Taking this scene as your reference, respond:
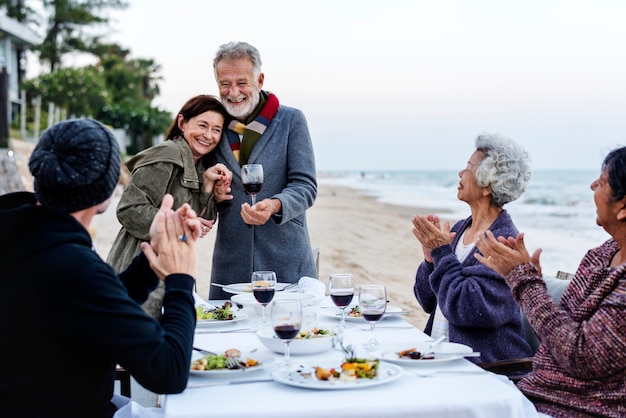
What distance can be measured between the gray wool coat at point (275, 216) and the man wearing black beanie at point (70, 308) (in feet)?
6.31

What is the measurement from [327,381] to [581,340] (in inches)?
30.4

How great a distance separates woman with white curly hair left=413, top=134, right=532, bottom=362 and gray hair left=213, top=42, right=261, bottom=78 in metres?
1.32

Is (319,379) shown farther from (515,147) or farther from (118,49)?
(118,49)

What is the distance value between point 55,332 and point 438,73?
24504 millimetres

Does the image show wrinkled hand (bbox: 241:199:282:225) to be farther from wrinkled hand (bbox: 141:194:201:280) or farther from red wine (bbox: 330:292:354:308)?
wrinkled hand (bbox: 141:194:201:280)

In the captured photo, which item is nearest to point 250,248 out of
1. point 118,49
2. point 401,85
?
point 401,85

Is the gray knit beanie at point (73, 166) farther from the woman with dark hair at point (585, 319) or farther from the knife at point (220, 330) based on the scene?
the woman with dark hair at point (585, 319)

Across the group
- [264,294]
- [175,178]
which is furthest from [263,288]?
[175,178]

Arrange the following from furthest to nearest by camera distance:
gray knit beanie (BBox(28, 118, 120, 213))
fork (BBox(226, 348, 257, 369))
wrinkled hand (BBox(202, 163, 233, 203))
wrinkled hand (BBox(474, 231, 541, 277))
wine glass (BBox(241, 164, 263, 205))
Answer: wrinkled hand (BBox(202, 163, 233, 203))
wine glass (BBox(241, 164, 263, 205))
wrinkled hand (BBox(474, 231, 541, 277))
fork (BBox(226, 348, 257, 369))
gray knit beanie (BBox(28, 118, 120, 213))

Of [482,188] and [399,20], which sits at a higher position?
[399,20]

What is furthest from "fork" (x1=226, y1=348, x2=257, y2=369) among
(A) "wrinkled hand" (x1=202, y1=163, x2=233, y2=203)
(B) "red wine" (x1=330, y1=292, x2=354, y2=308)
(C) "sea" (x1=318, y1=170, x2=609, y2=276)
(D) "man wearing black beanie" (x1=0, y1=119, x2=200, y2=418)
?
(C) "sea" (x1=318, y1=170, x2=609, y2=276)

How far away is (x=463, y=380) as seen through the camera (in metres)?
2.01

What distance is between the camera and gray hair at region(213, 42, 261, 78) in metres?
3.73

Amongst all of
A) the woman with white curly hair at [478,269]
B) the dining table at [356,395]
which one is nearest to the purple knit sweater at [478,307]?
the woman with white curly hair at [478,269]
